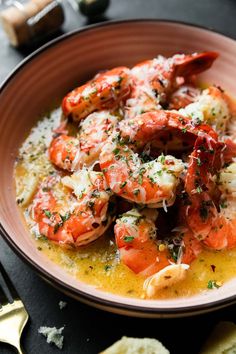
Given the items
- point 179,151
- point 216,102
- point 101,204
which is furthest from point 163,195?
point 216,102

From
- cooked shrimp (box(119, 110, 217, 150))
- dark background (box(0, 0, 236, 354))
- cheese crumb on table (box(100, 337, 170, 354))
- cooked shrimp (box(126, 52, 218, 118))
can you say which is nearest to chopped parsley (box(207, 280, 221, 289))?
dark background (box(0, 0, 236, 354))

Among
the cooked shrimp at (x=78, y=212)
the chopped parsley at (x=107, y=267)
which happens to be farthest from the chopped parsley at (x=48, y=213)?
the chopped parsley at (x=107, y=267)

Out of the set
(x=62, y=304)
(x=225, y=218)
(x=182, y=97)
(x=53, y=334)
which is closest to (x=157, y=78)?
(x=182, y=97)

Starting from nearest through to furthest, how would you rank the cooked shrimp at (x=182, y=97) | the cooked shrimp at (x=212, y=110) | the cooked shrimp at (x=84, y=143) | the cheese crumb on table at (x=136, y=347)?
the cheese crumb on table at (x=136, y=347) < the cooked shrimp at (x=84, y=143) < the cooked shrimp at (x=212, y=110) < the cooked shrimp at (x=182, y=97)

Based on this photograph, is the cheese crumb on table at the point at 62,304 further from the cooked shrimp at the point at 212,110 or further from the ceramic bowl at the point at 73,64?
the cooked shrimp at the point at 212,110

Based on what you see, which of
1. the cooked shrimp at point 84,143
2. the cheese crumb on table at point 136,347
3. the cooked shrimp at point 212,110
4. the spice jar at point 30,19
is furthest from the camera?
the spice jar at point 30,19

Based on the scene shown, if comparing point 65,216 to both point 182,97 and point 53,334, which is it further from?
point 182,97
